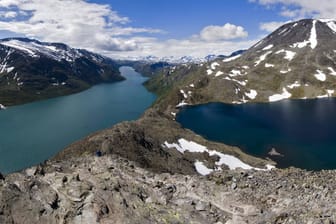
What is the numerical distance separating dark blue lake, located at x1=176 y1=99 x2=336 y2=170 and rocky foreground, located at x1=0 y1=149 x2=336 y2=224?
6502 centimetres

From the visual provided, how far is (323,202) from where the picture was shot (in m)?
25.8

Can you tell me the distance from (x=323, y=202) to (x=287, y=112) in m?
148

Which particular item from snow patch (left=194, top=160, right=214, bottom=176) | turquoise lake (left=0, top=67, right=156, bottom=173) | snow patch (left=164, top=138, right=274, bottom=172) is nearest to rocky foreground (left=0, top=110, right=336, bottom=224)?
snow patch (left=194, top=160, right=214, bottom=176)

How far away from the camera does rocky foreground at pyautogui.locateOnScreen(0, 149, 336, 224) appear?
2545 centimetres

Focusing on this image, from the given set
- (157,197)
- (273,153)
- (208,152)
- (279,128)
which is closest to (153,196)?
(157,197)

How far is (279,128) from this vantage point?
134 metres

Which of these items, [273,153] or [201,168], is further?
[273,153]

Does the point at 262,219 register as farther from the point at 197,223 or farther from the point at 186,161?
the point at 186,161

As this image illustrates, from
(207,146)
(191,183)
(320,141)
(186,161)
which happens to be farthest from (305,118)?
(191,183)

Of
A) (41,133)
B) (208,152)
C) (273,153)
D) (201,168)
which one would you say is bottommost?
(41,133)

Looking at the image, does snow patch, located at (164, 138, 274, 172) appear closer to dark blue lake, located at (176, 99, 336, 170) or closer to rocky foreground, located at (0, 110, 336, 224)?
dark blue lake, located at (176, 99, 336, 170)

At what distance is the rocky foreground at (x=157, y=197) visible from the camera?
25.5m

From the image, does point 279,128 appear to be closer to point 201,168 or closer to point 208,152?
point 208,152

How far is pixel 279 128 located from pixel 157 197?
113m
